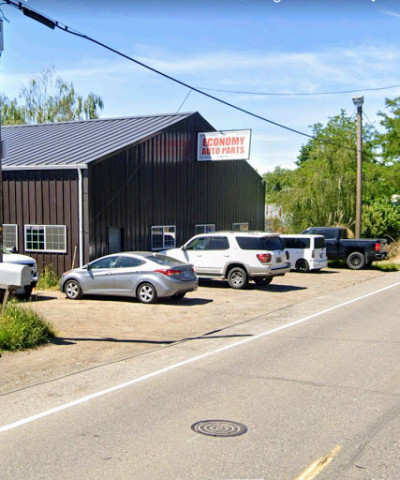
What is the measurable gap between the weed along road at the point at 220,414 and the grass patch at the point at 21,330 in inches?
20.5

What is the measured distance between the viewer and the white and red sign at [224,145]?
2595cm

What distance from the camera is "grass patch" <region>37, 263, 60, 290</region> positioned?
20.5m

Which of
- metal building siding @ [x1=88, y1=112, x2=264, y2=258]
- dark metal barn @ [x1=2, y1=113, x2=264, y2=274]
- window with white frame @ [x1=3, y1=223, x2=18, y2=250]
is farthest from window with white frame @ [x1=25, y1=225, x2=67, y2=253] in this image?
metal building siding @ [x1=88, y1=112, x2=264, y2=258]

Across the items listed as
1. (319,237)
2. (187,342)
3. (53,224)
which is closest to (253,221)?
(319,237)

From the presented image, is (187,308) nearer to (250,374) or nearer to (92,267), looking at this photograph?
(92,267)

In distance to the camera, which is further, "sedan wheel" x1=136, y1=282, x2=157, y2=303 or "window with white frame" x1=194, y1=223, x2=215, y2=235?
"window with white frame" x1=194, y1=223, x2=215, y2=235

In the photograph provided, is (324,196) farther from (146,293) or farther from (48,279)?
(146,293)

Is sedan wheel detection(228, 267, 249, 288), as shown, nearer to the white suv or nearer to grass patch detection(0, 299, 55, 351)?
the white suv

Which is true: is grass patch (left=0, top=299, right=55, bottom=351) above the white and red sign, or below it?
below

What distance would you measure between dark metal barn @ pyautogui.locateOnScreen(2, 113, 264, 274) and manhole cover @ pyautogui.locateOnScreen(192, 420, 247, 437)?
1515cm

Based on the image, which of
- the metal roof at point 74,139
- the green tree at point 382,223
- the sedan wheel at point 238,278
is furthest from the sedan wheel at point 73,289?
the green tree at point 382,223

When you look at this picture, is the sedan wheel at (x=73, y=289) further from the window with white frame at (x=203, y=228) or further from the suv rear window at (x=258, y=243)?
the window with white frame at (x=203, y=228)

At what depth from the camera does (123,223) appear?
75.3ft

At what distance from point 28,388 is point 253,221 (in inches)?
1016
